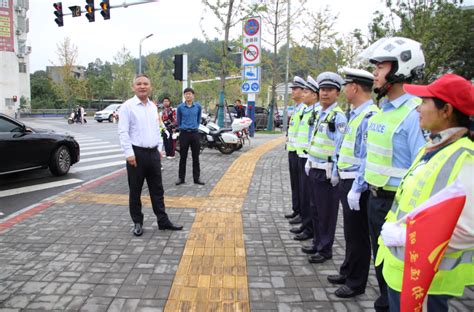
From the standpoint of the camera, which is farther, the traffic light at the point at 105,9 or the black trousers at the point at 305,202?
the traffic light at the point at 105,9

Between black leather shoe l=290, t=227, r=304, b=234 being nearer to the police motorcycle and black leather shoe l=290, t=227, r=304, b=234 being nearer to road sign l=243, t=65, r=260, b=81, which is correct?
the police motorcycle

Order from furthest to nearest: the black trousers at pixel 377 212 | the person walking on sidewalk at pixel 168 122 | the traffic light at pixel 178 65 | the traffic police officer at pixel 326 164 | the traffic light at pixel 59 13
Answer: the traffic light at pixel 59 13 < the traffic light at pixel 178 65 < the person walking on sidewalk at pixel 168 122 < the traffic police officer at pixel 326 164 < the black trousers at pixel 377 212

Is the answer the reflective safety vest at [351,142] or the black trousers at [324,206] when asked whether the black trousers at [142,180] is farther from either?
the reflective safety vest at [351,142]

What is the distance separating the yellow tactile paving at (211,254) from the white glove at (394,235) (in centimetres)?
166

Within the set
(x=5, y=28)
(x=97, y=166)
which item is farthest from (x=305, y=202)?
(x=5, y=28)

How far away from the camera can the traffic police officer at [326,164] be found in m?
4.01

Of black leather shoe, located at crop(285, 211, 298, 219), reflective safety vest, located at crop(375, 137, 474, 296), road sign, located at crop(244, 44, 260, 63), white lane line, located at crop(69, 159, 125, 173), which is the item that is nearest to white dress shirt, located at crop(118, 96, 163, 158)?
black leather shoe, located at crop(285, 211, 298, 219)

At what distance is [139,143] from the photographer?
495 centimetres

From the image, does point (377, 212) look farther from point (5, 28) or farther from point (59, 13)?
point (59, 13)

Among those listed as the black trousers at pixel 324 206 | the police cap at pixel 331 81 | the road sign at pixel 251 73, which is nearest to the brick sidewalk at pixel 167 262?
the black trousers at pixel 324 206

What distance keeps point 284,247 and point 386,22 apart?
1307 cm

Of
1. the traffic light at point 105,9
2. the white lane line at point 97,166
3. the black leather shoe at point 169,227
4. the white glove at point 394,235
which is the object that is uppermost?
the traffic light at point 105,9

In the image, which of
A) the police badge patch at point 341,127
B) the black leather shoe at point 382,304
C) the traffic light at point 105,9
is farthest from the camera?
the traffic light at point 105,9

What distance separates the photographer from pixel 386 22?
1486 cm
